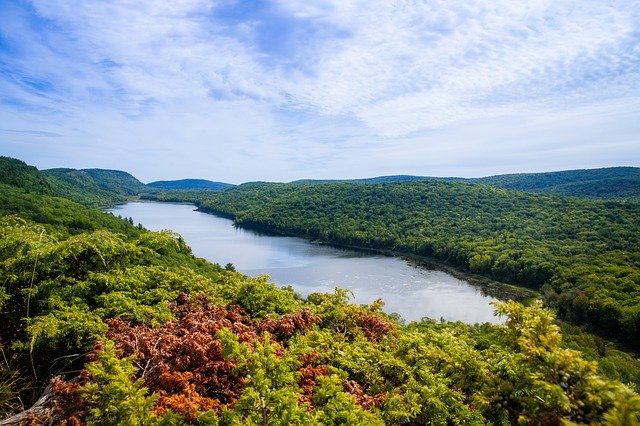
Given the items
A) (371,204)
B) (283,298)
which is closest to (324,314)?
(283,298)

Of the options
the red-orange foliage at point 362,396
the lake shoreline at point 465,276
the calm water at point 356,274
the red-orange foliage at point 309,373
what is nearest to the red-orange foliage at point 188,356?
the red-orange foliage at point 309,373

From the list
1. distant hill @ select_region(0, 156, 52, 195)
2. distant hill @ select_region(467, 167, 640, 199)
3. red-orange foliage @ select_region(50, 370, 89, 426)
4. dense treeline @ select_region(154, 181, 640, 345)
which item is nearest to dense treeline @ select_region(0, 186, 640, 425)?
red-orange foliage @ select_region(50, 370, 89, 426)

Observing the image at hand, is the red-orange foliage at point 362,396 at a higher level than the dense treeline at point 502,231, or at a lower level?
higher

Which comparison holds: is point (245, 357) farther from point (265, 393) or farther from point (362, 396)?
point (362, 396)

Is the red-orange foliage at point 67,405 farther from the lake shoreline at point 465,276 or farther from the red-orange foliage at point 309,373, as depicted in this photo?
the lake shoreline at point 465,276

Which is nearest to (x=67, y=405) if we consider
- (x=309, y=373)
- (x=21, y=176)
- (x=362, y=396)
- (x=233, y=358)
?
(x=233, y=358)
